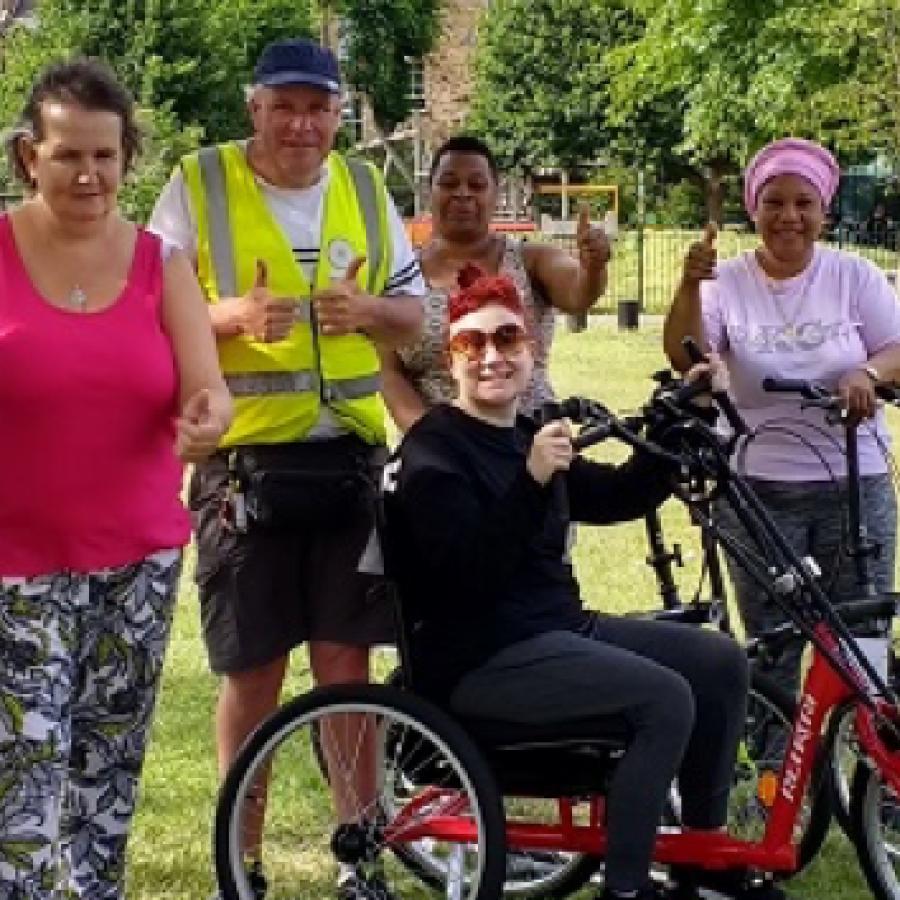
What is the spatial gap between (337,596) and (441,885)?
0.79 metres

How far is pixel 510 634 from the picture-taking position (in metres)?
3.86

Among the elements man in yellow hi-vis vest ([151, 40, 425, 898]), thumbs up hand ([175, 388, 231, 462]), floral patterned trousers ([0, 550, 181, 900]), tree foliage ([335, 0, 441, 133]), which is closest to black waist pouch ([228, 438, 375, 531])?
man in yellow hi-vis vest ([151, 40, 425, 898])

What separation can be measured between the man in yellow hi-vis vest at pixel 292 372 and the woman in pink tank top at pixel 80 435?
0.53m

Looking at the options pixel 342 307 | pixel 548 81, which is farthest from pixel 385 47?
pixel 342 307

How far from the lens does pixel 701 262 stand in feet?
15.4

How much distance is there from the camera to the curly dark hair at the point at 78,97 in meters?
3.41

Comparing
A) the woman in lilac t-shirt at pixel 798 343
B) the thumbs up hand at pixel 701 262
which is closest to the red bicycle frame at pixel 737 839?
the woman in lilac t-shirt at pixel 798 343

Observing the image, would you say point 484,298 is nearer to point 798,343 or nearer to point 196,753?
point 798,343

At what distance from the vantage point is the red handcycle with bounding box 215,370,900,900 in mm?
3814

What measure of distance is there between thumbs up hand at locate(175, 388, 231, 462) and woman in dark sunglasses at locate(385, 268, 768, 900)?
0.54 m

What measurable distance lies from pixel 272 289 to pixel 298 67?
0.51 metres

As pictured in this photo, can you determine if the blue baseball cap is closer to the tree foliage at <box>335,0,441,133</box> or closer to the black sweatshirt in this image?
the black sweatshirt

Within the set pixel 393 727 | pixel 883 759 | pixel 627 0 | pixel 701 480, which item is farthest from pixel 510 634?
pixel 627 0

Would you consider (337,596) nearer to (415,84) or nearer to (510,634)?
(510,634)
